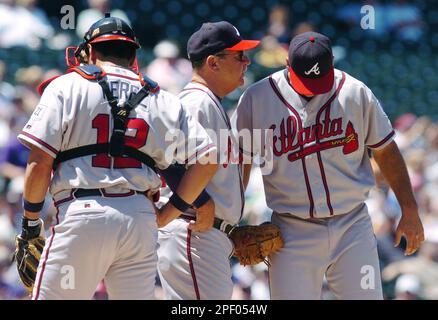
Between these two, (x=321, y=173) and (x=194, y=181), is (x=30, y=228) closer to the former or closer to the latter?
(x=194, y=181)

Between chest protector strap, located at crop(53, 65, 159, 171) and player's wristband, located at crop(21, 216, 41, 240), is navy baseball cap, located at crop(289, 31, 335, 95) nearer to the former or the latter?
chest protector strap, located at crop(53, 65, 159, 171)

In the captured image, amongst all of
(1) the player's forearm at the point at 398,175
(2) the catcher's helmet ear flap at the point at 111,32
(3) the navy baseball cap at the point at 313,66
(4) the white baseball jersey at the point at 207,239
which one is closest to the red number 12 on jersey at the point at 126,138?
(2) the catcher's helmet ear flap at the point at 111,32

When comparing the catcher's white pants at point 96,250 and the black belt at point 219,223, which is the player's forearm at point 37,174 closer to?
the catcher's white pants at point 96,250

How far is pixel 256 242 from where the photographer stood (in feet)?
14.2

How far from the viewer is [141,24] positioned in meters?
10.2

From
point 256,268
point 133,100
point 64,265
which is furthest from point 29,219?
point 256,268

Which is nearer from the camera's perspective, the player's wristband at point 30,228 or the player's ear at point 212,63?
the player's wristband at point 30,228

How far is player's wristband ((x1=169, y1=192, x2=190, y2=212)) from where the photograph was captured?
3992 millimetres

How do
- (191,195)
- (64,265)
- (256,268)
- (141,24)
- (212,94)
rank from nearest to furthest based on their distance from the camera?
(64,265) → (191,195) → (212,94) → (256,268) → (141,24)

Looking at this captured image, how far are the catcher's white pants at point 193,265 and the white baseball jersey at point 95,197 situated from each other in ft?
1.27

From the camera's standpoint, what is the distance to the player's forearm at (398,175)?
4.46m

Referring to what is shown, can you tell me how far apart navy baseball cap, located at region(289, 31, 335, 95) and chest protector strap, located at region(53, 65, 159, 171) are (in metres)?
0.91
